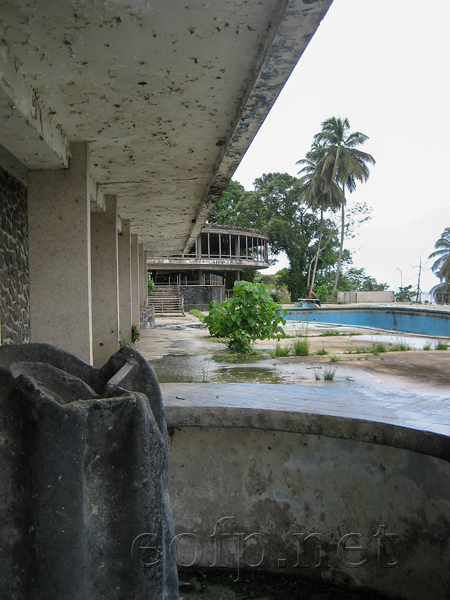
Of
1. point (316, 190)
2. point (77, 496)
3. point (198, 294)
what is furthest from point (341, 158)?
point (77, 496)

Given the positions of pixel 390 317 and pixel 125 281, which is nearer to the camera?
pixel 125 281

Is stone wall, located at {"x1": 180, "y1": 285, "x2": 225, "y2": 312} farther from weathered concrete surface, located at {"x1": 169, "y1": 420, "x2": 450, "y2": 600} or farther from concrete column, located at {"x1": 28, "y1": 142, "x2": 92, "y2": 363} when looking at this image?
weathered concrete surface, located at {"x1": 169, "y1": 420, "x2": 450, "y2": 600}

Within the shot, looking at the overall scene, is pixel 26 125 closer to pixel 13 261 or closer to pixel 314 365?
pixel 13 261

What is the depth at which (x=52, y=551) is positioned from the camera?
169 centimetres

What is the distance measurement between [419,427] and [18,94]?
11.8 feet

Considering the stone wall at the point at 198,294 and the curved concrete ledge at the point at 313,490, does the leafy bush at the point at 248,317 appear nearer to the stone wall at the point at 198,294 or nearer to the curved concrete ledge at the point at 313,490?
the curved concrete ledge at the point at 313,490

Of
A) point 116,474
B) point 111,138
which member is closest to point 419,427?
point 116,474

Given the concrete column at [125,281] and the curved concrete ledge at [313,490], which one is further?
the concrete column at [125,281]

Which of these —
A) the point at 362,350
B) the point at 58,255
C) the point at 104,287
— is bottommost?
the point at 362,350

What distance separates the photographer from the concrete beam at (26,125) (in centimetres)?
341

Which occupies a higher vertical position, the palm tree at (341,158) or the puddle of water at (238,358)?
the palm tree at (341,158)

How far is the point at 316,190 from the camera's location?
37.9m

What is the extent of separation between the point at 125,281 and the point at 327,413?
28.0 feet

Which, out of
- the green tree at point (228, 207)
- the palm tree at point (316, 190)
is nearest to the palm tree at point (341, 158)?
the palm tree at point (316, 190)
